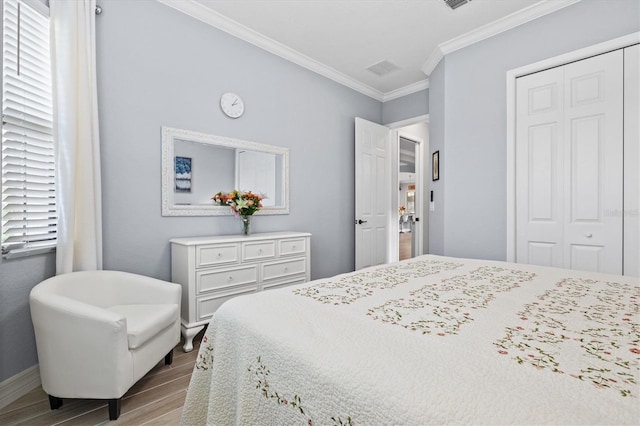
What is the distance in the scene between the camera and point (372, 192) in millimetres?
4355

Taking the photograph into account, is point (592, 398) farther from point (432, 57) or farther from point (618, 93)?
point (432, 57)

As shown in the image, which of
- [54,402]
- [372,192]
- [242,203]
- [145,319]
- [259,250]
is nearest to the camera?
[54,402]

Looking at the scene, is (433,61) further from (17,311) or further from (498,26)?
(17,311)

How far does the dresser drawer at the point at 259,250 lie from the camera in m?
2.68

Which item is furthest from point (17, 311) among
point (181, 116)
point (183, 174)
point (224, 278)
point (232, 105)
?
point (232, 105)

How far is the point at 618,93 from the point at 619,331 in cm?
245

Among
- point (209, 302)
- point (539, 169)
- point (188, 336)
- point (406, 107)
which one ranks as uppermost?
point (406, 107)

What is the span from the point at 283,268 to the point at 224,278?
621 millimetres

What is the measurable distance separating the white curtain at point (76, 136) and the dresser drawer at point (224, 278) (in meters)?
0.70

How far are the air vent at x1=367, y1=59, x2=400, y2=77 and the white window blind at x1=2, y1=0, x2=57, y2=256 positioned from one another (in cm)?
314

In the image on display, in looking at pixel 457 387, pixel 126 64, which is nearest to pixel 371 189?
pixel 126 64

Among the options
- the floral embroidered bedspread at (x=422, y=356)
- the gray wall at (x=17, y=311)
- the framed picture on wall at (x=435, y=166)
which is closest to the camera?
the floral embroidered bedspread at (x=422, y=356)

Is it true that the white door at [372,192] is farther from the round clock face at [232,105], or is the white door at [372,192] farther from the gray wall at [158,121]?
the round clock face at [232,105]

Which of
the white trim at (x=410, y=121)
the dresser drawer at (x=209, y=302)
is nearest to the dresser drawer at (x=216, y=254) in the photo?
the dresser drawer at (x=209, y=302)
